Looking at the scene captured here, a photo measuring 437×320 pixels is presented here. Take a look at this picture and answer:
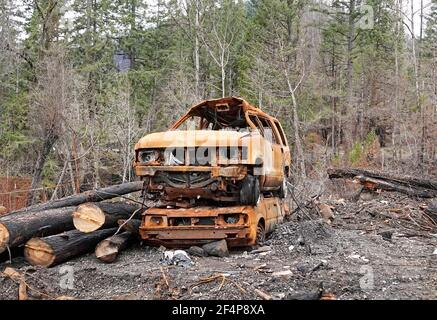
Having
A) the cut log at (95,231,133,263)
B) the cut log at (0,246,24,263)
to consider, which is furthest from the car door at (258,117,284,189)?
the cut log at (0,246,24,263)

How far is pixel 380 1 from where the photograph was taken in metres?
34.3

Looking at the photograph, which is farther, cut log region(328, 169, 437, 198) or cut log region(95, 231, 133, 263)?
cut log region(328, 169, 437, 198)

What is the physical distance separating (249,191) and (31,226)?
3.35m

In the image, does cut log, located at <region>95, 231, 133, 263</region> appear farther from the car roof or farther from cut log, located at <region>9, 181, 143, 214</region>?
the car roof

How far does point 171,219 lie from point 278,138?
330 centimetres

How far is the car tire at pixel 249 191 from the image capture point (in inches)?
312

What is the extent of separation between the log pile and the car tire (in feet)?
6.12

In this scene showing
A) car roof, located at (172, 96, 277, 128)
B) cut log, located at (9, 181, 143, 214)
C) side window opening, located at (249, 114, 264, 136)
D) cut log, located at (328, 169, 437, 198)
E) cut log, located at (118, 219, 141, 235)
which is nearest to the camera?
cut log, located at (118, 219, 141, 235)

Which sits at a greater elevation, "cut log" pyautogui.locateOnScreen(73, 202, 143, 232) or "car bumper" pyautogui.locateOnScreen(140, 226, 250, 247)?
"cut log" pyautogui.locateOnScreen(73, 202, 143, 232)

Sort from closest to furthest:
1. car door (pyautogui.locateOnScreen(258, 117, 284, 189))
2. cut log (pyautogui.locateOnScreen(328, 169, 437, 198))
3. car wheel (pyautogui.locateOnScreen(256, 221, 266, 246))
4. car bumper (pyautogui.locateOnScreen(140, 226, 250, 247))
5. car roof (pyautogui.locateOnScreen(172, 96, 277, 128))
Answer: car bumper (pyautogui.locateOnScreen(140, 226, 250, 247)), car wheel (pyautogui.locateOnScreen(256, 221, 266, 246)), car door (pyautogui.locateOnScreen(258, 117, 284, 189)), car roof (pyautogui.locateOnScreen(172, 96, 277, 128)), cut log (pyautogui.locateOnScreen(328, 169, 437, 198))

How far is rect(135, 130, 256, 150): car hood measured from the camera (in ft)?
25.5

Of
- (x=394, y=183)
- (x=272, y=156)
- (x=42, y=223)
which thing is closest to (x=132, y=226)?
(x=42, y=223)

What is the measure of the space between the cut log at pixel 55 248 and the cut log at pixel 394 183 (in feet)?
28.5

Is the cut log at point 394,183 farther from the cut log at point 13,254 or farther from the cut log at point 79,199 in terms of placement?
the cut log at point 13,254
